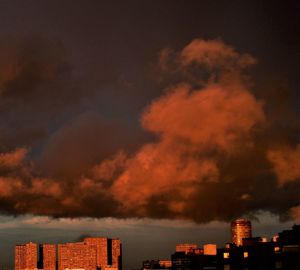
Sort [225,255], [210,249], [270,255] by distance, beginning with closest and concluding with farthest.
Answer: [270,255] < [225,255] < [210,249]

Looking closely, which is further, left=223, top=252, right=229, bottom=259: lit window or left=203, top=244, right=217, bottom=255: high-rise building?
left=203, top=244, right=217, bottom=255: high-rise building

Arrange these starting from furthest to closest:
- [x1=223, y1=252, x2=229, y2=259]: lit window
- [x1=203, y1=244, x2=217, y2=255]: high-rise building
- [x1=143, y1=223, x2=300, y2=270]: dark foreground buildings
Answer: [x1=203, y1=244, x2=217, y2=255]: high-rise building
[x1=223, y1=252, x2=229, y2=259]: lit window
[x1=143, y1=223, x2=300, y2=270]: dark foreground buildings

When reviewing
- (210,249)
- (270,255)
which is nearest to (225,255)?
(270,255)

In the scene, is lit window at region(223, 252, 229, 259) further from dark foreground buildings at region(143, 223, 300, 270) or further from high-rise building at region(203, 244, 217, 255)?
high-rise building at region(203, 244, 217, 255)

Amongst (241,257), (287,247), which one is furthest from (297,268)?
(241,257)

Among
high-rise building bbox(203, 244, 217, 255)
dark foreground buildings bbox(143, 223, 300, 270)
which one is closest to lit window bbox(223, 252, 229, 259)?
dark foreground buildings bbox(143, 223, 300, 270)

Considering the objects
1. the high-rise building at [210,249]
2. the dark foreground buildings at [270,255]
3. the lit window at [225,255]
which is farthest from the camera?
the high-rise building at [210,249]

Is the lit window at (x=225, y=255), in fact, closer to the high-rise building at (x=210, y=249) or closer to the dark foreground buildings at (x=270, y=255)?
the dark foreground buildings at (x=270, y=255)

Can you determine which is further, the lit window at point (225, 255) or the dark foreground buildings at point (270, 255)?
the lit window at point (225, 255)

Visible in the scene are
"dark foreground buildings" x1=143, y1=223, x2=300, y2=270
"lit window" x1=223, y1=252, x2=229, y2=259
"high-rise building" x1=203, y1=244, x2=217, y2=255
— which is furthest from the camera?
"high-rise building" x1=203, y1=244, x2=217, y2=255

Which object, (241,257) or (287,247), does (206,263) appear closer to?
(241,257)

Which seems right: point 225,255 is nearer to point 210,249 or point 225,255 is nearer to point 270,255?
point 270,255

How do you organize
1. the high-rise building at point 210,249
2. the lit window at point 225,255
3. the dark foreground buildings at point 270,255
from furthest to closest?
1. the high-rise building at point 210,249
2. the lit window at point 225,255
3. the dark foreground buildings at point 270,255

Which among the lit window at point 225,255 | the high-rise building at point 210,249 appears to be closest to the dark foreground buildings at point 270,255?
the lit window at point 225,255
